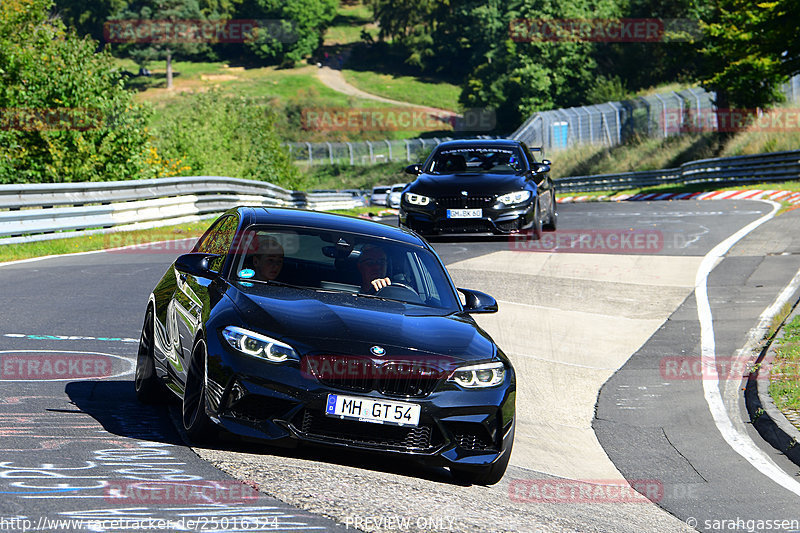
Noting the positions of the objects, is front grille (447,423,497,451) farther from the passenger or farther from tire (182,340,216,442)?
the passenger

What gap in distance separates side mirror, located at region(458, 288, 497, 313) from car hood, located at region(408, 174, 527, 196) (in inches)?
407

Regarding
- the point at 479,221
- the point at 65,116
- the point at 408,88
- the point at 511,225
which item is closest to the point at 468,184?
the point at 479,221

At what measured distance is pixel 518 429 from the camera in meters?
8.84

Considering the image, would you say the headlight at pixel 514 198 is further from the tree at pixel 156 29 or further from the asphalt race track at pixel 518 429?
the tree at pixel 156 29

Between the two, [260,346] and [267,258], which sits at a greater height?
[267,258]

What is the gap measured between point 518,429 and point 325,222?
2.50m

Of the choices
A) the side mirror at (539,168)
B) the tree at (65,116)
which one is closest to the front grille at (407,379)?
the side mirror at (539,168)

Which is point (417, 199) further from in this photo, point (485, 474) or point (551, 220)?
point (485, 474)

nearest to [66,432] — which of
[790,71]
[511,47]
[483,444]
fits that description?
[483,444]

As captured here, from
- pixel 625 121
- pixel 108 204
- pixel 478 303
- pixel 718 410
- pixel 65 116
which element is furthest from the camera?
pixel 625 121

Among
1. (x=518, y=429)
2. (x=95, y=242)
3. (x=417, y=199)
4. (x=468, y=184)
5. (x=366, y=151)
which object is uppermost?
(x=468, y=184)

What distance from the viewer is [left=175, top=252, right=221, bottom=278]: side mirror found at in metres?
6.93

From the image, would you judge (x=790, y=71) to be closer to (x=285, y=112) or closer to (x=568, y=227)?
(x=568, y=227)

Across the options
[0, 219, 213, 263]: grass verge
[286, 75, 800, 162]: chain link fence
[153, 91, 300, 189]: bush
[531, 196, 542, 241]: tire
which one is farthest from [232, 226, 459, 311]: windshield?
[286, 75, 800, 162]: chain link fence
